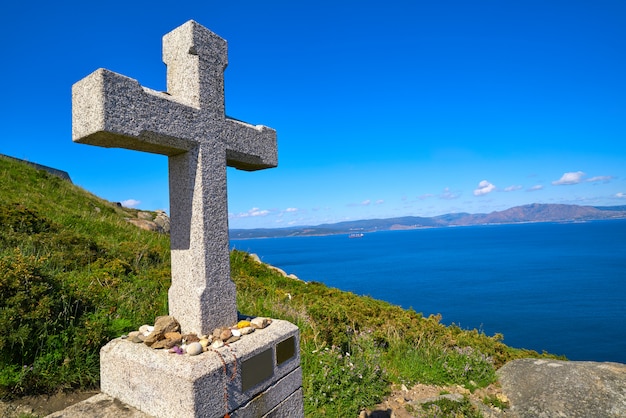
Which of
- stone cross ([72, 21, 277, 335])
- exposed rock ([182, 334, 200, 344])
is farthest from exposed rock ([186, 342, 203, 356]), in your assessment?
stone cross ([72, 21, 277, 335])

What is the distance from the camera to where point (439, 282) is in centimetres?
5203

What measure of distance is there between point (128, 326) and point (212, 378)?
2.14 metres

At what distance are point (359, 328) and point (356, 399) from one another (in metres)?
2.72

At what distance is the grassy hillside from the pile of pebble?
3.60ft

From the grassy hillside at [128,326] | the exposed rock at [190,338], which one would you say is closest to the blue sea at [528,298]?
the grassy hillside at [128,326]

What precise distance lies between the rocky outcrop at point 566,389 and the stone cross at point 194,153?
4365 mm

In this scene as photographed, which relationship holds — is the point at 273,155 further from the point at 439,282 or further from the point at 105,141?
the point at 439,282

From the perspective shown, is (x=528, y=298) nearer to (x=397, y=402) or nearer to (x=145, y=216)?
(x=145, y=216)

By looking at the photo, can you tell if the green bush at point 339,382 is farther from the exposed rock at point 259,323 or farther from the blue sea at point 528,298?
the blue sea at point 528,298

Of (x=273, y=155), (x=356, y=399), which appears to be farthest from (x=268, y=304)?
(x=273, y=155)

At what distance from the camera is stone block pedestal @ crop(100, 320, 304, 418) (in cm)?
233

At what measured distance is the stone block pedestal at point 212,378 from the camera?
233 cm

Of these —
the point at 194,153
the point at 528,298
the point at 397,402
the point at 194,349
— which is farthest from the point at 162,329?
the point at 528,298

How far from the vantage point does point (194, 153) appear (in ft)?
9.46
